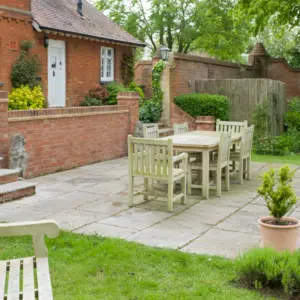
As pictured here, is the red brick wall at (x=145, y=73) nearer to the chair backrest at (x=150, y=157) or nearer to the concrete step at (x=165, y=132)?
the concrete step at (x=165, y=132)

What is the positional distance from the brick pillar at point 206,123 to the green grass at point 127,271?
9.36 m

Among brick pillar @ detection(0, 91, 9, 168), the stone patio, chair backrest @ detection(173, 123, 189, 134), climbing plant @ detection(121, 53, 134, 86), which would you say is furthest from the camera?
climbing plant @ detection(121, 53, 134, 86)

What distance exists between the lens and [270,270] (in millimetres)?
4102

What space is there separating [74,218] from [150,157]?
4.69 ft

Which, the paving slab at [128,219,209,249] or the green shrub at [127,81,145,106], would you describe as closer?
the paving slab at [128,219,209,249]

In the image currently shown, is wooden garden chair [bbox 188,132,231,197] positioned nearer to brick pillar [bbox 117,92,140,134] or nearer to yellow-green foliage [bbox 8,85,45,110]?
brick pillar [bbox 117,92,140,134]

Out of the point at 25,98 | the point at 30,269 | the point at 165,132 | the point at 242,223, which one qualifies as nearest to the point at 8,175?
the point at 242,223

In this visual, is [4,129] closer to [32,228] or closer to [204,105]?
[32,228]

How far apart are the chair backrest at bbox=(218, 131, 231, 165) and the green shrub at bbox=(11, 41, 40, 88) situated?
26.6ft

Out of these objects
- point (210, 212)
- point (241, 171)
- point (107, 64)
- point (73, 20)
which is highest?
point (73, 20)

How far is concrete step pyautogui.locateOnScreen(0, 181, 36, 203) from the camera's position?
7590mm

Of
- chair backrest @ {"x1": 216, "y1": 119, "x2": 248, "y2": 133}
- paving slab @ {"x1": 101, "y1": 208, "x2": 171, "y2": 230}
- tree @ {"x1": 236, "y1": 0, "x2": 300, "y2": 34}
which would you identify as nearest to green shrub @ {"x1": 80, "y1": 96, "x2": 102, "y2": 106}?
tree @ {"x1": 236, "y1": 0, "x2": 300, "y2": 34}

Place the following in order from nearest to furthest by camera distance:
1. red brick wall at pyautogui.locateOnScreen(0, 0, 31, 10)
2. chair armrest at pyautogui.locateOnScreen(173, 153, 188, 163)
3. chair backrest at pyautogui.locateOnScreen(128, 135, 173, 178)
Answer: chair backrest at pyautogui.locateOnScreen(128, 135, 173, 178) → chair armrest at pyautogui.locateOnScreen(173, 153, 188, 163) → red brick wall at pyautogui.locateOnScreen(0, 0, 31, 10)

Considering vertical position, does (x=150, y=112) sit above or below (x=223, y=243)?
above
